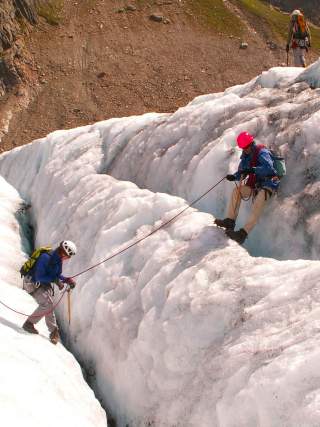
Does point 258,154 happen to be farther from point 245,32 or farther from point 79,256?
point 245,32

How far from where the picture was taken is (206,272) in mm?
9961

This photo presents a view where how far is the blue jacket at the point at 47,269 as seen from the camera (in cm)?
1114

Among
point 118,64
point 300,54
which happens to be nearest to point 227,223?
point 300,54

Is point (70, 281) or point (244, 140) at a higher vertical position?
point (244, 140)

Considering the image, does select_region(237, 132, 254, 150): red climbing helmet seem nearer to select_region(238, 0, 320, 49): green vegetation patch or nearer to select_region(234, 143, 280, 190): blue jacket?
select_region(234, 143, 280, 190): blue jacket

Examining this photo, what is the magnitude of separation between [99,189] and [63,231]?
5.86 ft

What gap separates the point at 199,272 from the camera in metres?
10.0

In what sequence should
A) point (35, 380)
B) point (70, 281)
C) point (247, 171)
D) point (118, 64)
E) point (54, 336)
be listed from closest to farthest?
point (35, 380)
point (247, 171)
point (70, 281)
point (54, 336)
point (118, 64)

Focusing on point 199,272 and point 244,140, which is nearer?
point 199,272

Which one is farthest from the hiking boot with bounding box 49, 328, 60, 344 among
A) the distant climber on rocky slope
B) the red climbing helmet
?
the distant climber on rocky slope

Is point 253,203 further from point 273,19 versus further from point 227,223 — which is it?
point 273,19

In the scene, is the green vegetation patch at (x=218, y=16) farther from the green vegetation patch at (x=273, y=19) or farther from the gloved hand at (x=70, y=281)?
the gloved hand at (x=70, y=281)

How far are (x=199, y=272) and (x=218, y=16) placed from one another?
176ft

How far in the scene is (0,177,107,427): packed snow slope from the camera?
7.59 m
